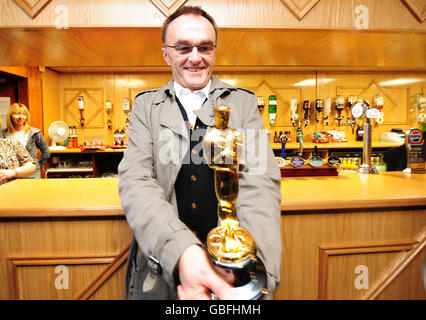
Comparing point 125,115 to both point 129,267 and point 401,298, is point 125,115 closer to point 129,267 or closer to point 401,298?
point 129,267

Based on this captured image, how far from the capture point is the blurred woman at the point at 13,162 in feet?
6.90

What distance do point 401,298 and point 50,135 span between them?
4.61 metres

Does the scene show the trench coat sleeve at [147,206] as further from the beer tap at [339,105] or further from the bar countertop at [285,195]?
the beer tap at [339,105]

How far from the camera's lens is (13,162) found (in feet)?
7.21

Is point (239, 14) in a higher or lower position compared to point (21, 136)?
higher

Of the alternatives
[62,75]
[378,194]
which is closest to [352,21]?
[378,194]

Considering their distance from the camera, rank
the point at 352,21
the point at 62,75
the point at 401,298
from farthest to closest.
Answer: the point at 62,75 < the point at 352,21 < the point at 401,298

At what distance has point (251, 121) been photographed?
3.25ft

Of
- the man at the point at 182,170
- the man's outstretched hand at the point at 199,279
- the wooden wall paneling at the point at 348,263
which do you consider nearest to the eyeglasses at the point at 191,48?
the man at the point at 182,170

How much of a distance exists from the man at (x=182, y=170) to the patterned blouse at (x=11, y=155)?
1786mm

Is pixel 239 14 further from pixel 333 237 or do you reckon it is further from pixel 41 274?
pixel 41 274

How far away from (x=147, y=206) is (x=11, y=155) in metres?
2.07

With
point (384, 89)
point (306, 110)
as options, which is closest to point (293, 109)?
point (306, 110)

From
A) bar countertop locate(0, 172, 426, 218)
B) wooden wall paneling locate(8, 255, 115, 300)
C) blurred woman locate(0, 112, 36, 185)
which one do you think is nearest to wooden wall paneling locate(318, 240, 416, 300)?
bar countertop locate(0, 172, 426, 218)
